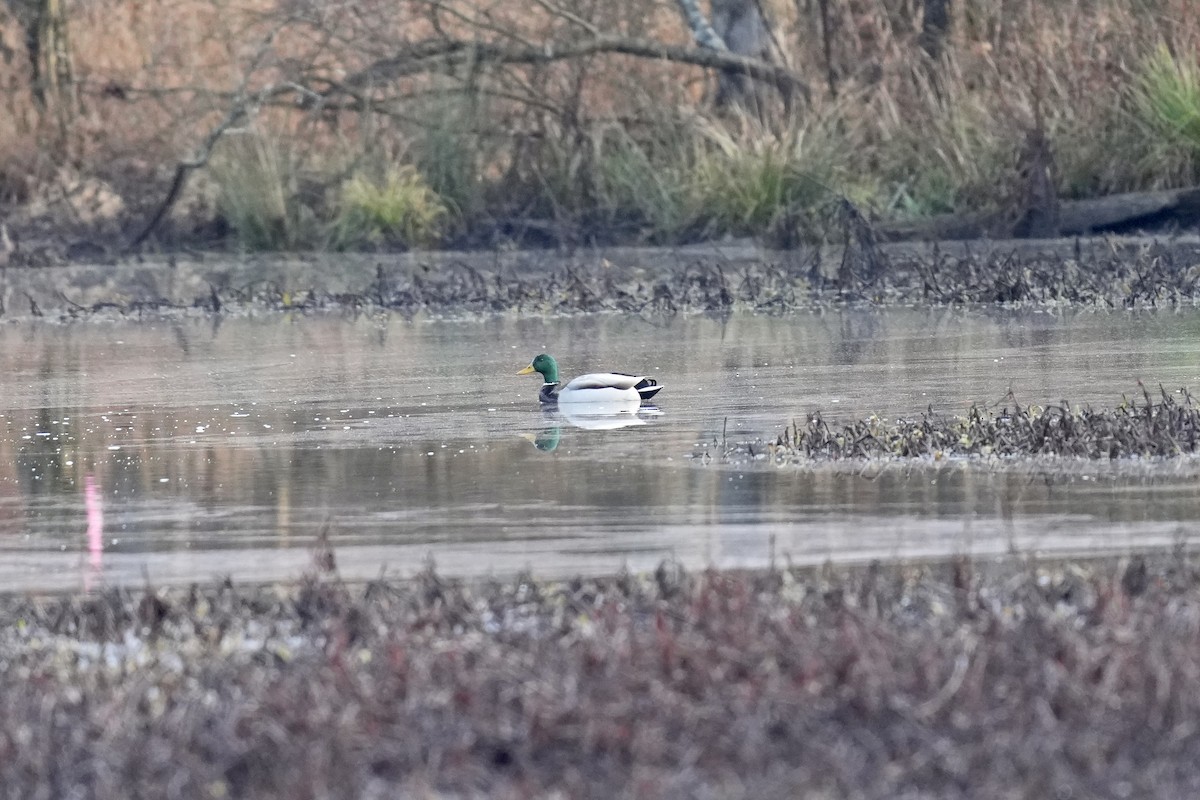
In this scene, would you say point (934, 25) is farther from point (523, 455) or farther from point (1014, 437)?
point (1014, 437)

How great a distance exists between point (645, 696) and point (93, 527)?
3729 millimetres

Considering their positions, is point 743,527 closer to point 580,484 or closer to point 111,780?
point 580,484

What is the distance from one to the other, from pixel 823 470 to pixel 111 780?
15.4 feet

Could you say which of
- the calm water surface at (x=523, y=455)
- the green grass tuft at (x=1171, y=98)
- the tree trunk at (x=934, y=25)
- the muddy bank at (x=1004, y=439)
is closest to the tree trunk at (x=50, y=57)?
the tree trunk at (x=934, y=25)

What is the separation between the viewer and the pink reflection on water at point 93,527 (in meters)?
7.35

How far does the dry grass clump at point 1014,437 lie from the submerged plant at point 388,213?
14.6 metres

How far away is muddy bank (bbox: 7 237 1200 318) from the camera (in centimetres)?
1825

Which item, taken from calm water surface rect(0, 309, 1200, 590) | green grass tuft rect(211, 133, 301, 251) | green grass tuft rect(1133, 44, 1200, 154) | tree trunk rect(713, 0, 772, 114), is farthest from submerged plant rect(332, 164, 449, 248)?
green grass tuft rect(1133, 44, 1200, 154)

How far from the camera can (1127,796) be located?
4.50m

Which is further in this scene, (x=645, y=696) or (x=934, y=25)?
(x=934, y=25)

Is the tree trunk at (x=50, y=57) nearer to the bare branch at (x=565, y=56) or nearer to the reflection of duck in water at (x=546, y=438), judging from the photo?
the bare branch at (x=565, y=56)

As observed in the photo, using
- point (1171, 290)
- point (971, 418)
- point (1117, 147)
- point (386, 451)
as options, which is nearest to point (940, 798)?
point (971, 418)

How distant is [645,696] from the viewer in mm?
5059

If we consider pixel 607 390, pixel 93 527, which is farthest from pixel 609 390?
pixel 93 527
